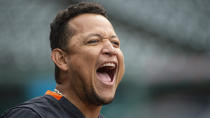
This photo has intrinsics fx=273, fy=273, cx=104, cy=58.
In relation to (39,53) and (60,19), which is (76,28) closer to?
(60,19)

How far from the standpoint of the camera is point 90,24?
1800mm

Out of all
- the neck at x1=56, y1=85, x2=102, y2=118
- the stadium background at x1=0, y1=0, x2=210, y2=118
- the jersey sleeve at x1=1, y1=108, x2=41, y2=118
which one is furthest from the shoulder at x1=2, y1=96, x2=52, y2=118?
the stadium background at x1=0, y1=0, x2=210, y2=118

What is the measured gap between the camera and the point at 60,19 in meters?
1.87

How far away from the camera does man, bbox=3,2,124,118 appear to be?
1.67 m

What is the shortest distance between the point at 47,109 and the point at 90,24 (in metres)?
0.61

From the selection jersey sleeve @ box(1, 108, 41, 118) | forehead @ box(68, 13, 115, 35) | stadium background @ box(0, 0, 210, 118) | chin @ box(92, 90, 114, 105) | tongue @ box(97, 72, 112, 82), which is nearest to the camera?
jersey sleeve @ box(1, 108, 41, 118)

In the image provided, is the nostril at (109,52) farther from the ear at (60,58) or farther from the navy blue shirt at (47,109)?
the navy blue shirt at (47,109)

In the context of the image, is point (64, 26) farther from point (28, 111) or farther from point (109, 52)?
point (28, 111)

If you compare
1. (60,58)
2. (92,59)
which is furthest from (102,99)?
(60,58)

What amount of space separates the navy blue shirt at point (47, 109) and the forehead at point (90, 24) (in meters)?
0.46

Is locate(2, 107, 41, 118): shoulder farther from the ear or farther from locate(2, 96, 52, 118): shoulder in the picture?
the ear

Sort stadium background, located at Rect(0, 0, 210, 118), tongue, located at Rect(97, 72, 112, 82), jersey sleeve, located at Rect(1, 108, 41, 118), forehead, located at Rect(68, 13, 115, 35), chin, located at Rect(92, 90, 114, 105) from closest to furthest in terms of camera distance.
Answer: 1. jersey sleeve, located at Rect(1, 108, 41, 118)
2. chin, located at Rect(92, 90, 114, 105)
3. forehead, located at Rect(68, 13, 115, 35)
4. tongue, located at Rect(97, 72, 112, 82)
5. stadium background, located at Rect(0, 0, 210, 118)

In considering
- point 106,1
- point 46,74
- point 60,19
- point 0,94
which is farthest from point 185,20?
point 60,19

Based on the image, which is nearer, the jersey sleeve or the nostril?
the jersey sleeve
